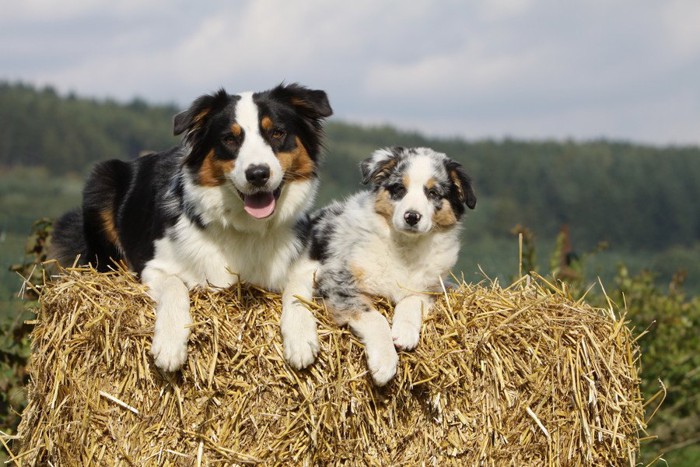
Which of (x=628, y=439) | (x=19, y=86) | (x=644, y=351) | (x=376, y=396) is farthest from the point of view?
(x=19, y=86)

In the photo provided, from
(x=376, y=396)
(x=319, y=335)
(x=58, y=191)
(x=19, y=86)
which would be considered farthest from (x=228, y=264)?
(x=19, y=86)

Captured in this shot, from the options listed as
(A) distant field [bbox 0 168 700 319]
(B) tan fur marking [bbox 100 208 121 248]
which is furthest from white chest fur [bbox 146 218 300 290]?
(A) distant field [bbox 0 168 700 319]

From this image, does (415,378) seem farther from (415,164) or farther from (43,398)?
(43,398)

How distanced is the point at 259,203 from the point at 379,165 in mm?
1008

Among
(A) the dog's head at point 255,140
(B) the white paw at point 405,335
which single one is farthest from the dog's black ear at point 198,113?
(B) the white paw at point 405,335

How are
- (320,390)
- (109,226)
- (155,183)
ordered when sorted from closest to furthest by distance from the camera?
(320,390)
(155,183)
(109,226)

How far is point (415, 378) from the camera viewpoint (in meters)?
4.60

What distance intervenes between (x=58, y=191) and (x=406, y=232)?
25.6 m

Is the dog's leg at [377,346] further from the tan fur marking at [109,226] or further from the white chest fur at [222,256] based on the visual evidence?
the tan fur marking at [109,226]

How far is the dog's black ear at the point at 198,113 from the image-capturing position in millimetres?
4773

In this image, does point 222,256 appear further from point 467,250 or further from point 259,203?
point 467,250

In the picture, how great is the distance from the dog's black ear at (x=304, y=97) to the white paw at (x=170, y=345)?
1493mm

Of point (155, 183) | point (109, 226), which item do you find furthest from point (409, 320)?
point (109, 226)

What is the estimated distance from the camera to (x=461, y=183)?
17.8 ft
